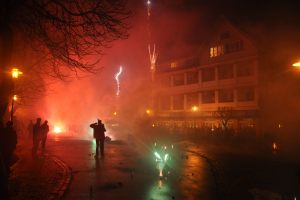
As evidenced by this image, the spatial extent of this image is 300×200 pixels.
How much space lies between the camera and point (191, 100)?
48.0m

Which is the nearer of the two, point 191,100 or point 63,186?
point 63,186

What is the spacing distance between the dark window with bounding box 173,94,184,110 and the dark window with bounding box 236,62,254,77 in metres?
12.1

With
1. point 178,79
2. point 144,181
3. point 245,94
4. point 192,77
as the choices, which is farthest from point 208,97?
point 144,181

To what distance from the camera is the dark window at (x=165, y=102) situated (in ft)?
175

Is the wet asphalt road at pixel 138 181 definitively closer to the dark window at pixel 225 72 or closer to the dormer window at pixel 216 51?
the dark window at pixel 225 72

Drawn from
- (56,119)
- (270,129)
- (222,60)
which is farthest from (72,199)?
(56,119)

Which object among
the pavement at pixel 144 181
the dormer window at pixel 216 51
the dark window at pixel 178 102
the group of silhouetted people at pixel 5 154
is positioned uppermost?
the dormer window at pixel 216 51

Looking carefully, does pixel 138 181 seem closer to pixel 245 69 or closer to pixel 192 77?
pixel 245 69

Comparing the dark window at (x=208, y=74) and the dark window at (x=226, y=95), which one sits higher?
the dark window at (x=208, y=74)

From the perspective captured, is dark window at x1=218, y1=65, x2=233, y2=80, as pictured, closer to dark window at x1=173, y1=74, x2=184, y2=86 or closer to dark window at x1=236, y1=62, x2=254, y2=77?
dark window at x1=236, y1=62, x2=254, y2=77

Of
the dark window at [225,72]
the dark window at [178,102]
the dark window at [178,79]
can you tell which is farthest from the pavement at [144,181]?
the dark window at [178,79]

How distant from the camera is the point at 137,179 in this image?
11.6m

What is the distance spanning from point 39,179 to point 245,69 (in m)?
32.4

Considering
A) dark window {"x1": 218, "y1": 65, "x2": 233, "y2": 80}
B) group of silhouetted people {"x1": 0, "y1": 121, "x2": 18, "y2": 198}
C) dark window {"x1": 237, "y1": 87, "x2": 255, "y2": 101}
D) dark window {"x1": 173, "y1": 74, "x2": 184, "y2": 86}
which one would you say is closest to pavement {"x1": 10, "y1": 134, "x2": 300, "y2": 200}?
group of silhouetted people {"x1": 0, "y1": 121, "x2": 18, "y2": 198}
